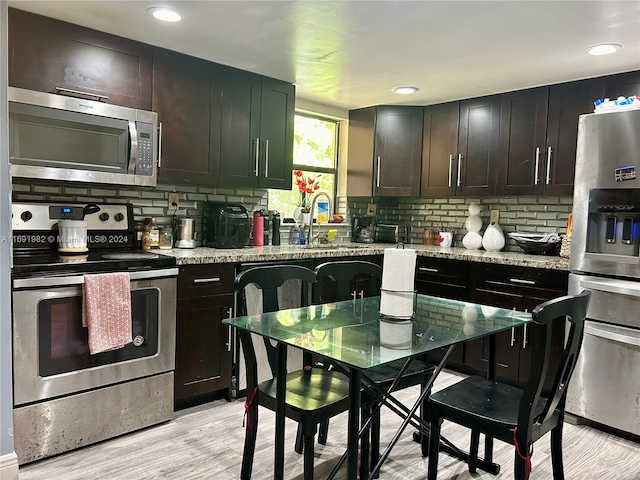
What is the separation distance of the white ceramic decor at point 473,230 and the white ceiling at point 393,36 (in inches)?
43.0

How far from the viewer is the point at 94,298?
2.26 metres

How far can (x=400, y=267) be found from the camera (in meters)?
1.84

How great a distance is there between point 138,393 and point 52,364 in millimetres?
Answer: 478

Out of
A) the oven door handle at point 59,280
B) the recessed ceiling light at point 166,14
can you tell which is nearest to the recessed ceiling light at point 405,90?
the recessed ceiling light at point 166,14

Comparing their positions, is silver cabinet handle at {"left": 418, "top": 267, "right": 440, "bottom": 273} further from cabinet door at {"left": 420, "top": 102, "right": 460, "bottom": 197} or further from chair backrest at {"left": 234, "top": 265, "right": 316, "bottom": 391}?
chair backrest at {"left": 234, "top": 265, "right": 316, "bottom": 391}

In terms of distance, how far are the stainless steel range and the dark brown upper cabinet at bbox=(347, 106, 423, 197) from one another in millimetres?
2291

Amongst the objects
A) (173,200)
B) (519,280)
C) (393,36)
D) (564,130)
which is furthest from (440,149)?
(173,200)

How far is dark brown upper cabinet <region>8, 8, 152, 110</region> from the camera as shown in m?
2.39

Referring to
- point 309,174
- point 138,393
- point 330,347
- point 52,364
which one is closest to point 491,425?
point 330,347

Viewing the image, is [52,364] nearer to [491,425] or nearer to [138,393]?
[138,393]

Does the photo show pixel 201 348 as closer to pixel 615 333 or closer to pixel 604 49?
pixel 615 333

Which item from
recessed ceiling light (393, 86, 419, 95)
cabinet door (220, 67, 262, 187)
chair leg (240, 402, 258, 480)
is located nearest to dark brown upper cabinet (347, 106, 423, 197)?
recessed ceiling light (393, 86, 419, 95)

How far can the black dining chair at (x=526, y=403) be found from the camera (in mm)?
1574

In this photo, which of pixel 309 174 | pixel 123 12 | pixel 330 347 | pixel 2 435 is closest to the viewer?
pixel 330 347
